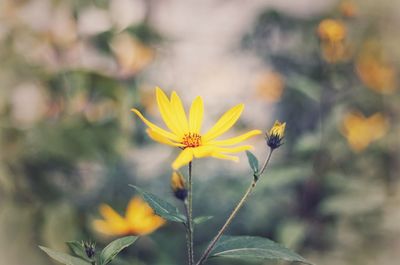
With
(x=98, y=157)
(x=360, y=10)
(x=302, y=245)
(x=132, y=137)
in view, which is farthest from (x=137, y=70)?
(x=360, y=10)

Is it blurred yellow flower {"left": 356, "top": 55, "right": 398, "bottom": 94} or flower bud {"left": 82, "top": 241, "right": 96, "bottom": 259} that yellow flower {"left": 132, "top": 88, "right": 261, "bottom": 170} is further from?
blurred yellow flower {"left": 356, "top": 55, "right": 398, "bottom": 94}

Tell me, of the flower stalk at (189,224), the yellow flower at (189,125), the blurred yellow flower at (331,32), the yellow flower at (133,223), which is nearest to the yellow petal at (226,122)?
the yellow flower at (189,125)

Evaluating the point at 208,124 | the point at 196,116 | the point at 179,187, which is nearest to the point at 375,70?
the point at 208,124

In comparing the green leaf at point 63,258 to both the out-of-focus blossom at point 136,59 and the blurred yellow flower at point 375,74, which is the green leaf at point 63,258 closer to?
the out-of-focus blossom at point 136,59

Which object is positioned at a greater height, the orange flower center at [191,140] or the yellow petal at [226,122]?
the yellow petal at [226,122]

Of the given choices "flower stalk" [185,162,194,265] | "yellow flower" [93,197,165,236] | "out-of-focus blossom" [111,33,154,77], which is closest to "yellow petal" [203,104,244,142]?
"flower stalk" [185,162,194,265]

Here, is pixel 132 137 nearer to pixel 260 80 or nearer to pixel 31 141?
pixel 31 141
